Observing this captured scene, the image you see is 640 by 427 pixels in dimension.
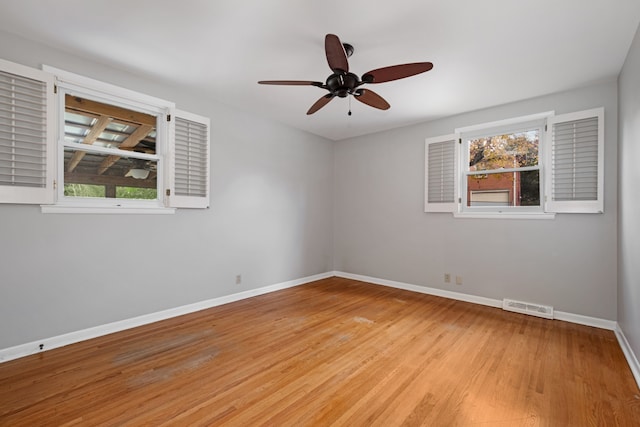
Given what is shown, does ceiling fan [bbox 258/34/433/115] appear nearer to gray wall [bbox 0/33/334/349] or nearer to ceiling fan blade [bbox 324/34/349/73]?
ceiling fan blade [bbox 324/34/349/73]

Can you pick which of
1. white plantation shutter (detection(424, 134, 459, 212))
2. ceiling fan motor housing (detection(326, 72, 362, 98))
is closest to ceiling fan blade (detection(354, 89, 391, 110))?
ceiling fan motor housing (detection(326, 72, 362, 98))

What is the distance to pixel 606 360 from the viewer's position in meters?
2.44

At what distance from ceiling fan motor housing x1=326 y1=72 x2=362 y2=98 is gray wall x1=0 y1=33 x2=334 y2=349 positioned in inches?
80.3

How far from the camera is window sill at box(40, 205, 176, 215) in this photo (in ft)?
8.61

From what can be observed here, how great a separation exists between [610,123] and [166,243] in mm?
5122

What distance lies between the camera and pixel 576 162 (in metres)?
3.26

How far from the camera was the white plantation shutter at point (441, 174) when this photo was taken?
4.22 m

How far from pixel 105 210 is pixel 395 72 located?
3.06 meters

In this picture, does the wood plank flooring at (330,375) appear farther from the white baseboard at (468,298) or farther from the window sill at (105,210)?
the window sill at (105,210)

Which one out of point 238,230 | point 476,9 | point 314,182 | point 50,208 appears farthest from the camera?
point 314,182

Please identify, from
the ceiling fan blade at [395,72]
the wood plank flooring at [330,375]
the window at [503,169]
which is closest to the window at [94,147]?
the wood plank flooring at [330,375]

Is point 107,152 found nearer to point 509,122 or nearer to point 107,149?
point 107,149

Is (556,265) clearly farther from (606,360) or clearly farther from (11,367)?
(11,367)

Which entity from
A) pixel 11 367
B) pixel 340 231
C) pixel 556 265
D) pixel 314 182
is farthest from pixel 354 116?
pixel 11 367
